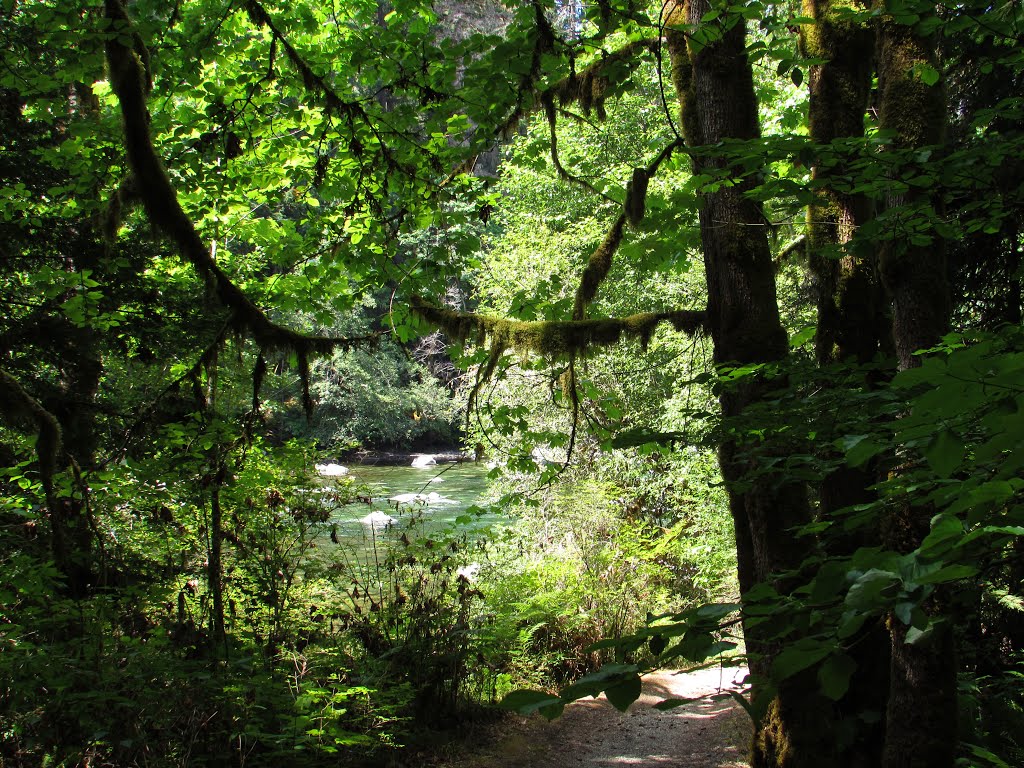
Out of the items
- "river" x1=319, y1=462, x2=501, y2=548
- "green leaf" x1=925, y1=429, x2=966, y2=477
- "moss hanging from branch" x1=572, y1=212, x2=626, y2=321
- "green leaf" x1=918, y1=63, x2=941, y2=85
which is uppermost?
"moss hanging from branch" x1=572, y1=212, x2=626, y2=321

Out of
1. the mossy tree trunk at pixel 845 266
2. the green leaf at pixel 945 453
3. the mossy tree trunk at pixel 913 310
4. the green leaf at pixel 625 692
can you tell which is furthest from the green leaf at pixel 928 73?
the green leaf at pixel 625 692

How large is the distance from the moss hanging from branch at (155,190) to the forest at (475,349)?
19 millimetres

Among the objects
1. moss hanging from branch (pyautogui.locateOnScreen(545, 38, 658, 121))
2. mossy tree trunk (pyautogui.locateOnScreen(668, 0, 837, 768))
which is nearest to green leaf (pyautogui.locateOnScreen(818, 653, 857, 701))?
mossy tree trunk (pyautogui.locateOnScreen(668, 0, 837, 768))

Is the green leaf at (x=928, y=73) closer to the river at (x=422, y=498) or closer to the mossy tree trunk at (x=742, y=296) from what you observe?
the mossy tree trunk at (x=742, y=296)

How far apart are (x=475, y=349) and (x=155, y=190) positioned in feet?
9.56

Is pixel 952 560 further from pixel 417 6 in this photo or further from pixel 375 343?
pixel 417 6

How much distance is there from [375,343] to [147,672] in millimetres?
2562

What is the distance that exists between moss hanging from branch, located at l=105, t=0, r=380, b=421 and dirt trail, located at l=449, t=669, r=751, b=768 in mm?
3626

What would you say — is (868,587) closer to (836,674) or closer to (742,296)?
(836,674)

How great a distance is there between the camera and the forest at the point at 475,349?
8.63 ft

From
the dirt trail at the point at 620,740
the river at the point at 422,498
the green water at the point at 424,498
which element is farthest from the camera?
the green water at the point at 424,498

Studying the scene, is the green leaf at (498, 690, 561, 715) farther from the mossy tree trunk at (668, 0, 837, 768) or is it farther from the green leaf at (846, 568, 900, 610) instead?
the mossy tree trunk at (668, 0, 837, 768)

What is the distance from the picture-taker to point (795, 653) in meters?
0.92

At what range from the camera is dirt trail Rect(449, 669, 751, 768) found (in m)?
5.71
